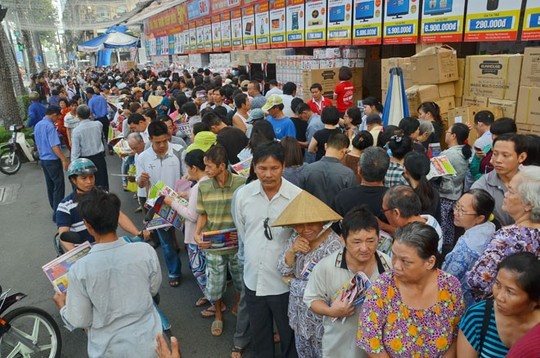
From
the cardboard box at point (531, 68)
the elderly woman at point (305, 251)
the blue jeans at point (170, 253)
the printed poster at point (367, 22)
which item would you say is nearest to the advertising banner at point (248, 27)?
the printed poster at point (367, 22)

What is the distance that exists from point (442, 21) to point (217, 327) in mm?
6426

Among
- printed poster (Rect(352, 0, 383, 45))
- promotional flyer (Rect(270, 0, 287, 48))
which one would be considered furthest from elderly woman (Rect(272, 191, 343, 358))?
promotional flyer (Rect(270, 0, 287, 48))

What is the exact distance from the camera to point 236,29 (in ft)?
51.8

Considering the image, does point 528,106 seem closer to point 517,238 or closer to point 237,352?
point 517,238

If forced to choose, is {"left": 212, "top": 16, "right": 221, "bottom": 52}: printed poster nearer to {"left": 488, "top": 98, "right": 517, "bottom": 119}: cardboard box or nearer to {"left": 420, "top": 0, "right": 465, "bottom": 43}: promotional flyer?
{"left": 420, "top": 0, "right": 465, "bottom": 43}: promotional flyer

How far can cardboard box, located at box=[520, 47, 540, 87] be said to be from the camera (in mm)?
5426

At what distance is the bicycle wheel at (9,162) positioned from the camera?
1014 centimetres

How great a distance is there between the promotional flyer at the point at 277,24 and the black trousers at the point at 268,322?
10.8 meters

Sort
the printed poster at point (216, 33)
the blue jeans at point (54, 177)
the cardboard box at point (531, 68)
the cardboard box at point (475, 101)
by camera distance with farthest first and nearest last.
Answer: the printed poster at point (216, 33) < the blue jeans at point (54, 177) < the cardboard box at point (475, 101) < the cardboard box at point (531, 68)

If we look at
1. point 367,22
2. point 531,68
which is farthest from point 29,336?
point 367,22

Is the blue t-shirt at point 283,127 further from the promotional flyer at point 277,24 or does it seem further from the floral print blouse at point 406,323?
the promotional flyer at point 277,24

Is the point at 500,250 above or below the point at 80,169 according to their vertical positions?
below

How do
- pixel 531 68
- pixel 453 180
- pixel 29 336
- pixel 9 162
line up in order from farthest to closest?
pixel 9 162, pixel 531 68, pixel 453 180, pixel 29 336

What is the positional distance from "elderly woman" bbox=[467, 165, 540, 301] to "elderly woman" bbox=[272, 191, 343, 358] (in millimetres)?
784
